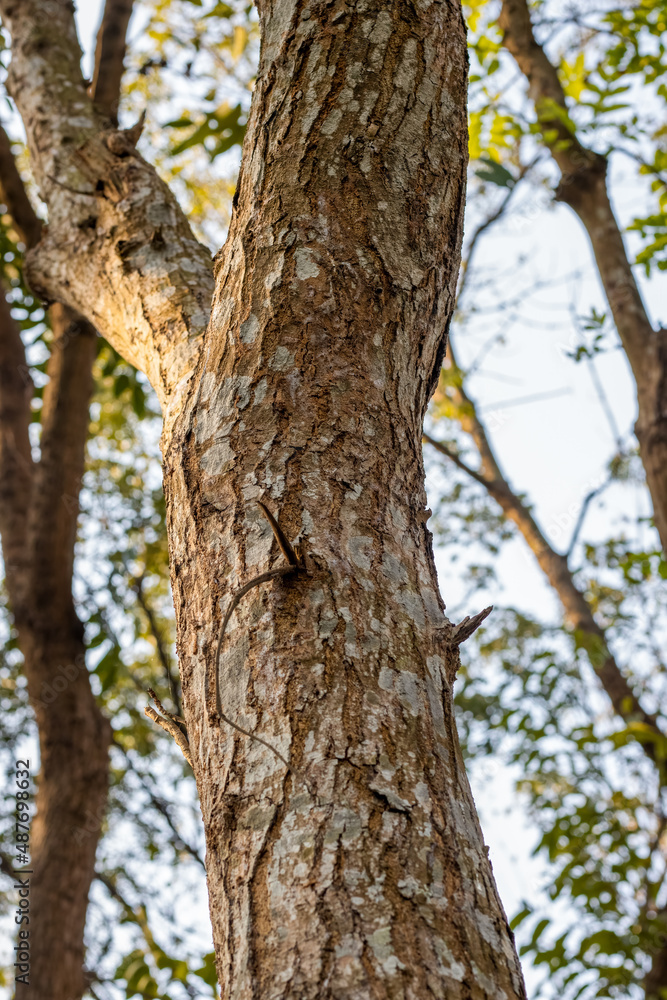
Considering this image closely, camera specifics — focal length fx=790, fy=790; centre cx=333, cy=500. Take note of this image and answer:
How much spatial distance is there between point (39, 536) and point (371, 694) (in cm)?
309

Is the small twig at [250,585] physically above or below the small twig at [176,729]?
above

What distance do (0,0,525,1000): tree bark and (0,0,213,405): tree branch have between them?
14 millimetres

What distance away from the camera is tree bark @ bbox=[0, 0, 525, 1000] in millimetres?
829

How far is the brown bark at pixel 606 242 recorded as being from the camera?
132 inches

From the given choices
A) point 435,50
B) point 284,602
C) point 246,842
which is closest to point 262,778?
point 246,842

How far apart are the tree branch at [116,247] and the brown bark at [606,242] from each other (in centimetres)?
228

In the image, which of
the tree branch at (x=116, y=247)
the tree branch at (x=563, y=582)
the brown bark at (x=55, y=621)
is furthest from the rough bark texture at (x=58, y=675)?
the tree branch at (x=563, y=582)

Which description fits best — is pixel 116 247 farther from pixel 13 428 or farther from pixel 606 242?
pixel 606 242

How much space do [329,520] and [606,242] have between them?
11.3 feet

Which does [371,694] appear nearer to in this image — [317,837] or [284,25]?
[317,837]

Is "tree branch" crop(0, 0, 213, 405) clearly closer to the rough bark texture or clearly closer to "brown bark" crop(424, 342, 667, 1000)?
the rough bark texture

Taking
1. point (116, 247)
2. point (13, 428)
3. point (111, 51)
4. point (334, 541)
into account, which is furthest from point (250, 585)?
point (111, 51)

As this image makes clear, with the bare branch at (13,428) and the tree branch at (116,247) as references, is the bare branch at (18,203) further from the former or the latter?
the tree branch at (116,247)

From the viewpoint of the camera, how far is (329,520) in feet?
3.55
